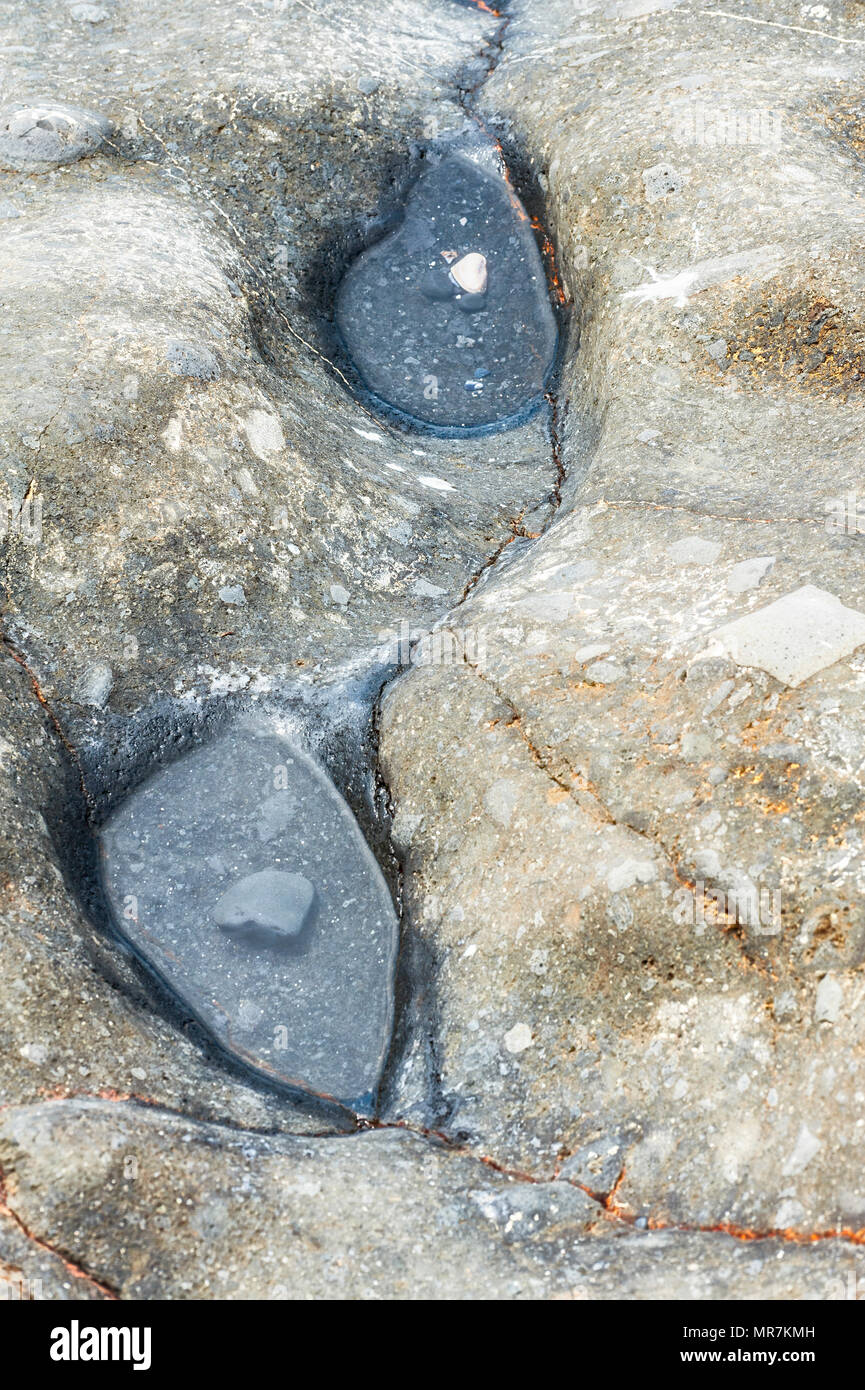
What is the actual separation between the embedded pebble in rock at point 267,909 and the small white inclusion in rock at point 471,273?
4011 millimetres

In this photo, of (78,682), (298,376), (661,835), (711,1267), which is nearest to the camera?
(711,1267)

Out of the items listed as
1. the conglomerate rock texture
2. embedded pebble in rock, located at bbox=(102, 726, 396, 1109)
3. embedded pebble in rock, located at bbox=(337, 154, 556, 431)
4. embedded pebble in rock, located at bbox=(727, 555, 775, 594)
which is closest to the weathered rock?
the conglomerate rock texture

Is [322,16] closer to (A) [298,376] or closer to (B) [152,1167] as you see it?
(A) [298,376]

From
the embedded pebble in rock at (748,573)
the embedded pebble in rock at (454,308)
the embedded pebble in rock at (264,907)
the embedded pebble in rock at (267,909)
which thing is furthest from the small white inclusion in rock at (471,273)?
the embedded pebble in rock at (267,909)

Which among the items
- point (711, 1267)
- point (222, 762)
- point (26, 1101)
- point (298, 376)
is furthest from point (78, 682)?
point (711, 1267)

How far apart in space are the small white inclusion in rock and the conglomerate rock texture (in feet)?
1.48

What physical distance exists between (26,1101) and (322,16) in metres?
6.72

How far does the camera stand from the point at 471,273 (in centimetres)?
658

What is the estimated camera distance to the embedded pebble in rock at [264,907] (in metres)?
3.88

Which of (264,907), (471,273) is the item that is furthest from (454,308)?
(264,907)

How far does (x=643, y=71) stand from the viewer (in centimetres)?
648

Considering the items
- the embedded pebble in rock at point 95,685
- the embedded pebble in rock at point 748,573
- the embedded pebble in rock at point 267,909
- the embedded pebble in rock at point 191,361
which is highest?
the embedded pebble in rock at point 191,361

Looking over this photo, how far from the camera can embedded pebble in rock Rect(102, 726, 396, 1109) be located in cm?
388

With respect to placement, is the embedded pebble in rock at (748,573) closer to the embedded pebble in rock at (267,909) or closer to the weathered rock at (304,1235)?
the embedded pebble in rock at (267,909)
